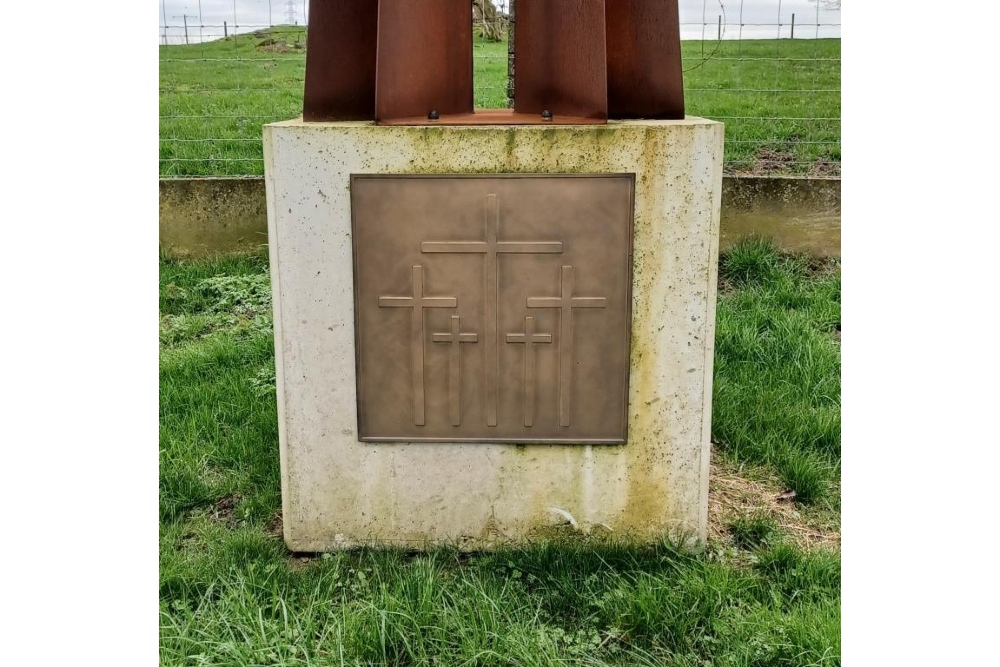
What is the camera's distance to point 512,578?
2.53 metres

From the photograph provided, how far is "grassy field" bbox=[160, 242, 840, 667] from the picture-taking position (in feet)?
7.24

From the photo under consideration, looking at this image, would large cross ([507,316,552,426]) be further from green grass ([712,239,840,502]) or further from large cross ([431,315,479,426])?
green grass ([712,239,840,502])

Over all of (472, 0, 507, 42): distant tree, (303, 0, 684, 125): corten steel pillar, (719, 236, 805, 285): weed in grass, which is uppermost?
(472, 0, 507, 42): distant tree

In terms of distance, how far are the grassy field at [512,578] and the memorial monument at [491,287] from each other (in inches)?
6.7

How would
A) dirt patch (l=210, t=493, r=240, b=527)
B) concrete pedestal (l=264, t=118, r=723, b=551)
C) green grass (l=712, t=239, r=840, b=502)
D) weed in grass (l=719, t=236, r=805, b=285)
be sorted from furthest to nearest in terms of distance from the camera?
weed in grass (l=719, t=236, r=805, b=285)
green grass (l=712, t=239, r=840, b=502)
dirt patch (l=210, t=493, r=240, b=527)
concrete pedestal (l=264, t=118, r=723, b=551)

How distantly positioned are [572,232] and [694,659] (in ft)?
3.83

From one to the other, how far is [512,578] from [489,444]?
39 centimetres

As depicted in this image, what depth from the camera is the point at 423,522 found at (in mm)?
2699

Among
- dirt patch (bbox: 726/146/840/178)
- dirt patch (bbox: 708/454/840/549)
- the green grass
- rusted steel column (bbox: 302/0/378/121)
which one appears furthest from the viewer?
dirt patch (bbox: 726/146/840/178)

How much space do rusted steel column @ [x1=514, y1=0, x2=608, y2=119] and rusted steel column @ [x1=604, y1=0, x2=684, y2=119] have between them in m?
0.17

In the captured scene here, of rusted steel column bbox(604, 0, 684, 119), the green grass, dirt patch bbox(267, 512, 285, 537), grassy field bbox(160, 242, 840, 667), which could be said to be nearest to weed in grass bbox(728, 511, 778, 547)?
grassy field bbox(160, 242, 840, 667)

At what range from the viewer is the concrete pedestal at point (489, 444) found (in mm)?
2457

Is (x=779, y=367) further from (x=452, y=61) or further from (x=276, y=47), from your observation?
(x=276, y=47)

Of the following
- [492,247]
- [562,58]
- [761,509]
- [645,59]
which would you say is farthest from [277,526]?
[645,59]
